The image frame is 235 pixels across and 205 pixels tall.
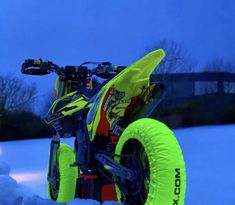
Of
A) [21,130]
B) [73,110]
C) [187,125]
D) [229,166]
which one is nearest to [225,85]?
[187,125]

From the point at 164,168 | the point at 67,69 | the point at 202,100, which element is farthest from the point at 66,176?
the point at 202,100

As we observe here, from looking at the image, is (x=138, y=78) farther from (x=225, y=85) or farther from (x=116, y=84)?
(x=225, y=85)

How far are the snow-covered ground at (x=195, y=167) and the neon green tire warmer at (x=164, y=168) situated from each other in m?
0.40

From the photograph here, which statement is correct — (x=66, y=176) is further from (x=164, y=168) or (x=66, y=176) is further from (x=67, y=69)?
(x=164, y=168)

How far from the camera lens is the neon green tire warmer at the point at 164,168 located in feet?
4.53

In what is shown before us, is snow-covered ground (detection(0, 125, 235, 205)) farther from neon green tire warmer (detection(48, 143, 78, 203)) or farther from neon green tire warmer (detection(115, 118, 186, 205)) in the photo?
neon green tire warmer (detection(115, 118, 186, 205))

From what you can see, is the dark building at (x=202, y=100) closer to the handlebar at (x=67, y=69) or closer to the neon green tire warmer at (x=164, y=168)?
the handlebar at (x=67, y=69)

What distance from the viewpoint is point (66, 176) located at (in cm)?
232

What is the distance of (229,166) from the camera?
9.79 ft

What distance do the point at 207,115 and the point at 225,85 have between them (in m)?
0.38

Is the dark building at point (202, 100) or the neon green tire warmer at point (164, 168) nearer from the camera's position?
the neon green tire warmer at point (164, 168)

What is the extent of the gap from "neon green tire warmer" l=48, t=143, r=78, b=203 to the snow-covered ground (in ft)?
0.54

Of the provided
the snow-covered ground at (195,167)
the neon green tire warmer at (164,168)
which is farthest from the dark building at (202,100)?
the neon green tire warmer at (164,168)

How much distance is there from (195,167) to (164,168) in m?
1.71
